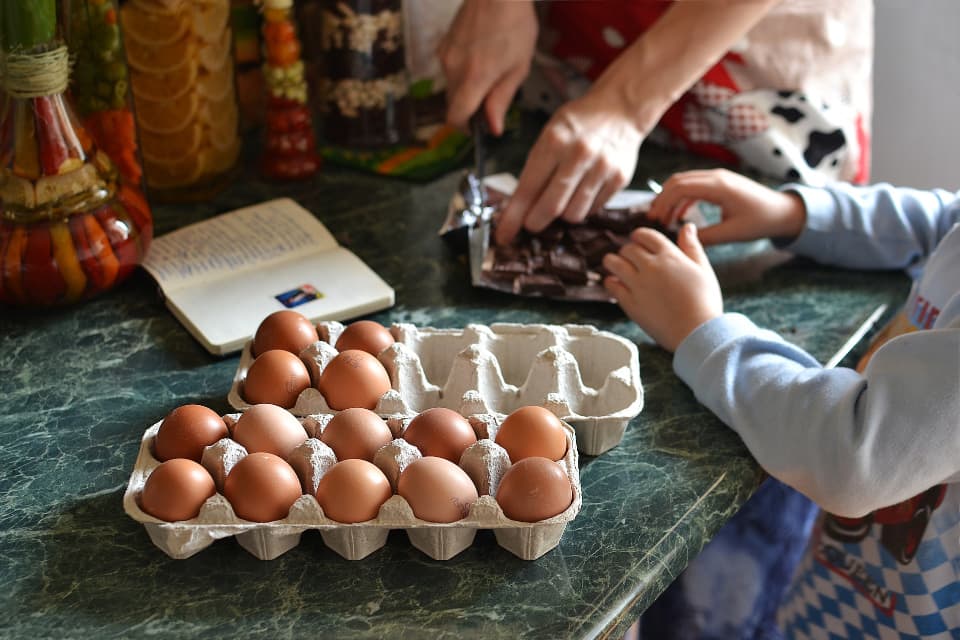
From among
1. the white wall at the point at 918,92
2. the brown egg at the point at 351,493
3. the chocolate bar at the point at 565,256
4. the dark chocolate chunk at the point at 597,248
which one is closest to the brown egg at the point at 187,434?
the brown egg at the point at 351,493

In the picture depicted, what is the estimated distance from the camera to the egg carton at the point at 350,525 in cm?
85

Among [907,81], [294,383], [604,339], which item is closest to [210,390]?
[294,383]

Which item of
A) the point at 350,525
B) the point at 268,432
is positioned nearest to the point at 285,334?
the point at 268,432

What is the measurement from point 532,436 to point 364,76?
898mm

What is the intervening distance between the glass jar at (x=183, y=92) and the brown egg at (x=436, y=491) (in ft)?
2.70

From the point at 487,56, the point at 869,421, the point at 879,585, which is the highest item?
the point at 487,56

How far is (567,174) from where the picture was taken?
1365 millimetres

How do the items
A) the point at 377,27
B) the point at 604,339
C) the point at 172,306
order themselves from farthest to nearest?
the point at 377,27 → the point at 172,306 → the point at 604,339

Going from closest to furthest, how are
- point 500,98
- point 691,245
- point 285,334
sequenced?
point 285,334 → point 691,245 → point 500,98

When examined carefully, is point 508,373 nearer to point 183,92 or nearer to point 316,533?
point 316,533

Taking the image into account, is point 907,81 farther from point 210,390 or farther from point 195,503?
point 195,503

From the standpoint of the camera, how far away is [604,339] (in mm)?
1120

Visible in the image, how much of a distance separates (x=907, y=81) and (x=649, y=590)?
157cm

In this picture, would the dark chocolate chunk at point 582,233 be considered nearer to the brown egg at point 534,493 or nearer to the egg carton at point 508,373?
the egg carton at point 508,373
